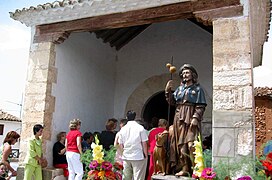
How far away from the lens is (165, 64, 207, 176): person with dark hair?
3.78 m

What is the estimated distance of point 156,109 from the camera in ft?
27.3

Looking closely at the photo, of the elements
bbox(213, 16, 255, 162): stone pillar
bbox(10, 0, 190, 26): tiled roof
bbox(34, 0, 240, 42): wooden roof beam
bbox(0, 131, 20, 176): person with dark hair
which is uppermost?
bbox(10, 0, 190, 26): tiled roof

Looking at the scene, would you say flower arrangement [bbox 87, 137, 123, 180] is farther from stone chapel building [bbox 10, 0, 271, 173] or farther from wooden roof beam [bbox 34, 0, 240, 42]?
wooden roof beam [bbox 34, 0, 240, 42]

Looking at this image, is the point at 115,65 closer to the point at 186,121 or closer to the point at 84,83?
the point at 84,83

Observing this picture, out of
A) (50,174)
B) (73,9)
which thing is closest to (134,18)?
(73,9)

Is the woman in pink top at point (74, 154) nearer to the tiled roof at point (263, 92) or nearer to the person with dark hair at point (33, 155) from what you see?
the person with dark hair at point (33, 155)

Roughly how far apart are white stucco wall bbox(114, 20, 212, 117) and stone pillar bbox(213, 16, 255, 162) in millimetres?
2907

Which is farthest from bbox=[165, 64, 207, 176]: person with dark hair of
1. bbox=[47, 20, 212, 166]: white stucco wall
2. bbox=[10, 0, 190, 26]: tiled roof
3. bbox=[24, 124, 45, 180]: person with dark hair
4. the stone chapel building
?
bbox=[47, 20, 212, 166]: white stucco wall

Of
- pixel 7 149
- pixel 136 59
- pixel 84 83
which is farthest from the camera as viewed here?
pixel 136 59

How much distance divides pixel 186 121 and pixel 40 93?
2.72 metres

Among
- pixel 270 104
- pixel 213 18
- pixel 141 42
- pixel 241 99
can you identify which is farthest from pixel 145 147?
pixel 270 104

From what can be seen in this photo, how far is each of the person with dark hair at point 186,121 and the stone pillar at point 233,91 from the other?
0.25 metres

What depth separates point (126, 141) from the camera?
4.09 meters

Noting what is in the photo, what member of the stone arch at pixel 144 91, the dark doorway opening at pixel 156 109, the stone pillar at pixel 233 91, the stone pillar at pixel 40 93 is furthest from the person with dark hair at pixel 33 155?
the dark doorway opening at pixel 156 109
